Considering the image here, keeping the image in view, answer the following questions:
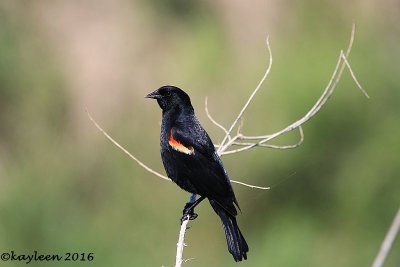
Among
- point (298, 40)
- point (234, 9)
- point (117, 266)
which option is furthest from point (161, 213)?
point (234, 9)

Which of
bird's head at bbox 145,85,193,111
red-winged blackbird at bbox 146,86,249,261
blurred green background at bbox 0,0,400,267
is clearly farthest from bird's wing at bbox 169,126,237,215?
blurred green background at bbox 0,0,400,267

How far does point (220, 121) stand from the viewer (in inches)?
321

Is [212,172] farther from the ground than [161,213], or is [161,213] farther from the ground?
[161,213]

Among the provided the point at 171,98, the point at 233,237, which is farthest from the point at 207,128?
the point at 233,237

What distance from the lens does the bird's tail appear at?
4.06m

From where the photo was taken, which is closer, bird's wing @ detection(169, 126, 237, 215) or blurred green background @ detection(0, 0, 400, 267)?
bird's wing @ detection(169, 126, 237, 215)

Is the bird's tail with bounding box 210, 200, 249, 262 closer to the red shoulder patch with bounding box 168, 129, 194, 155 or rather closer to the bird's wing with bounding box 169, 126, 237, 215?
the bird's wing with bounding box 169, 126, 237, 215

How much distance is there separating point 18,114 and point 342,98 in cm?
347

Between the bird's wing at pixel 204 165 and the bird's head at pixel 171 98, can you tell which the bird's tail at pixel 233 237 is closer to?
the bird's wing at pixel 204 165

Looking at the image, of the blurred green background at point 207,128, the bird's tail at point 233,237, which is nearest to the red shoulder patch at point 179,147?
the bird's tail at point 233,237

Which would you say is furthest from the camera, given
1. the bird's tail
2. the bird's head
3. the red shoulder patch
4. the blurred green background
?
the blurred green background

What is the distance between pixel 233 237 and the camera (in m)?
4.08

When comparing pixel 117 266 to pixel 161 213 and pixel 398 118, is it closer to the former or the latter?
pixel 161 213

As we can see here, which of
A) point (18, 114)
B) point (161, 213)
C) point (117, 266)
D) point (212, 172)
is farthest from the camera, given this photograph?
point (18, 114)
